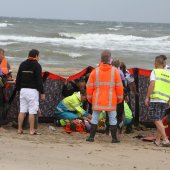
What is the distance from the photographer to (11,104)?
837 centimetres

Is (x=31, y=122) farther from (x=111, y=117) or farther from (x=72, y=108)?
(x=111, y=117)

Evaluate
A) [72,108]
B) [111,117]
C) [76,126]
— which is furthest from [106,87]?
[72,108]

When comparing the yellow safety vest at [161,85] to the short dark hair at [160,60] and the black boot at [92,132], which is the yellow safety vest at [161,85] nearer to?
the short dark hair at [160,60]

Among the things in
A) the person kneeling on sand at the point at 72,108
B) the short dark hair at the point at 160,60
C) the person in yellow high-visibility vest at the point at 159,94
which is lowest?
the person kneeling on sand at the point at 72,108

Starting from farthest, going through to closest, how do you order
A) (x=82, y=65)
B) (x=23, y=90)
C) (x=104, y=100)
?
(x=82, y=65) < (x=23, y=90) < (x=104, y=100)

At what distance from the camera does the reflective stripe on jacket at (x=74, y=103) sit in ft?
27.2

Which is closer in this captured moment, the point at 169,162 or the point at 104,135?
the point at 169,162

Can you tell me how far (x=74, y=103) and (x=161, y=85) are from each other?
1.82 metres

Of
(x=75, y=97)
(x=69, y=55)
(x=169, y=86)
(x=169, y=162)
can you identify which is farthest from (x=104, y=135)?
(x=69, y=55)

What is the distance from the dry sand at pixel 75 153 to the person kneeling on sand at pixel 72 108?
2.32ft

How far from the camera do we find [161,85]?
23.1 ft

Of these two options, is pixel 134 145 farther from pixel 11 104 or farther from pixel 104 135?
pixel 11 104

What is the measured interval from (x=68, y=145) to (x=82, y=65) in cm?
1505

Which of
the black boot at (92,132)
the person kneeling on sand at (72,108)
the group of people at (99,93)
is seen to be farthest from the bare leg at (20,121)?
the black boot at (92,132)
